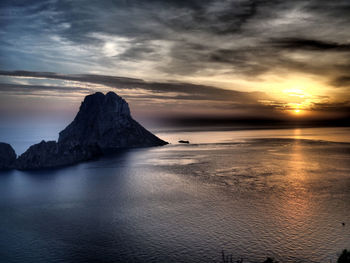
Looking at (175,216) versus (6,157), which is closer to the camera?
(175,216)

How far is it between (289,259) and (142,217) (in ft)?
97.2

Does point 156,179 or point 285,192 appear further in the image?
point 156,179

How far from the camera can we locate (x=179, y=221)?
181ft

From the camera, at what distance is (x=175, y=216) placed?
58094 millimetres

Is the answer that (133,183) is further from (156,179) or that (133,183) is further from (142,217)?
(142,217)

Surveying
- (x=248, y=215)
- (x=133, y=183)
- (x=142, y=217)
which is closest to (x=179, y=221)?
(x=142, y=217)

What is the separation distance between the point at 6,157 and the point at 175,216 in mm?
94918

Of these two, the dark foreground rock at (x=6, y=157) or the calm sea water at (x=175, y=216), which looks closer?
the calm sea water at (x=175, y=216)

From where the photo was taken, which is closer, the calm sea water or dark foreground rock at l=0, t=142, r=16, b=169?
the calm sea water

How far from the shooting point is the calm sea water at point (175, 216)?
142 ft

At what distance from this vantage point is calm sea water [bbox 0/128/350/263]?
43156 millimetres

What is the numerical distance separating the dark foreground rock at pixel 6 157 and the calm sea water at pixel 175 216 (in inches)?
558

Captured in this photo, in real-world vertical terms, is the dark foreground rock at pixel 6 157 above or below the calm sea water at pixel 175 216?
above

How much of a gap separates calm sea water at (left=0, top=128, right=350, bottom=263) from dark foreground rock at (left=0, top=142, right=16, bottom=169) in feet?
46.5
